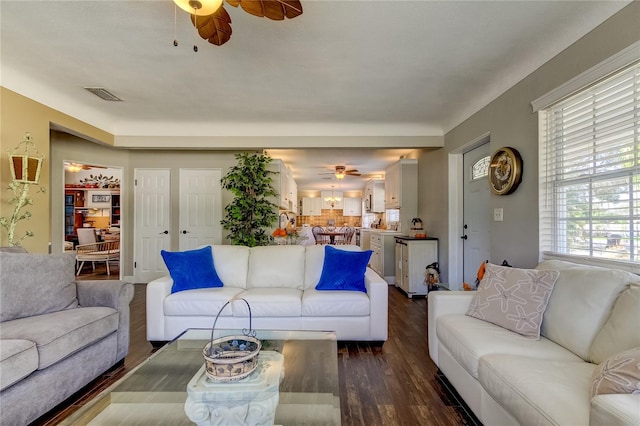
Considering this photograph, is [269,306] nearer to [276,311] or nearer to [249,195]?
Result: [276,311]

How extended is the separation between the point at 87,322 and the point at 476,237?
409 centimetres

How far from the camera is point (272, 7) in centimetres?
166

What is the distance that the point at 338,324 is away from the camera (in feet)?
8.79

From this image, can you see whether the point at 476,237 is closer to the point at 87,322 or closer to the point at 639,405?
the point at 639,405

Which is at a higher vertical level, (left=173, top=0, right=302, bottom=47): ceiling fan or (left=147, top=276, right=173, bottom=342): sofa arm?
(left=173, top=0, right=302, bottom=47): ceiling fan

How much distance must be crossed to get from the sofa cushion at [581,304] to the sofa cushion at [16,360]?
2832 mm

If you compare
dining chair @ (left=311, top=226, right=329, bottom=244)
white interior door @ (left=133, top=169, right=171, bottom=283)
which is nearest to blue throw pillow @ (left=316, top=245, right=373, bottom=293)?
white interior door @ (left=133, top=169, right=171, bottom=283)

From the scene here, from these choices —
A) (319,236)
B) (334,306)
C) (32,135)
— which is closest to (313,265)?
(334,306)

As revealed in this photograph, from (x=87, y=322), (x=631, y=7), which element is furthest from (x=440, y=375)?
(x=631, y=7)

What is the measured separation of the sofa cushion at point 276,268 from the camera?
Result: 123 inches

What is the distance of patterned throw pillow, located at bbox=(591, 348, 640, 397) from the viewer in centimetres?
100

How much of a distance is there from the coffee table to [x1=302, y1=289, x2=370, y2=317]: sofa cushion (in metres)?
0.72

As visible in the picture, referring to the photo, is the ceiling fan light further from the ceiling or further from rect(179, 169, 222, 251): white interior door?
rect(179, 169, 222, 251): white interior door

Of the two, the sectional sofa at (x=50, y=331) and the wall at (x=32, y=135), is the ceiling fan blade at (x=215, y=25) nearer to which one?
the sectional sofa at (x=50, y=331)
